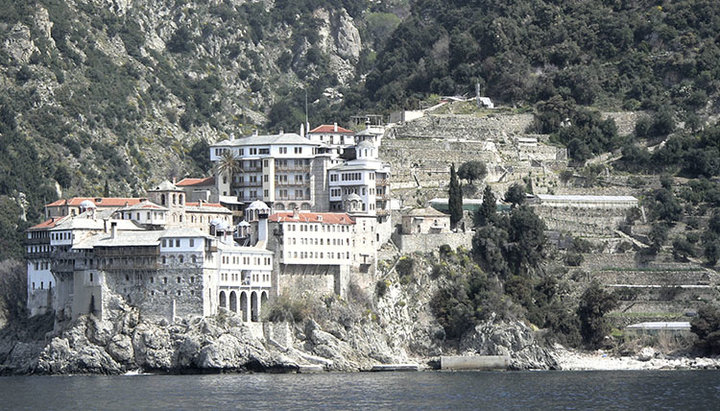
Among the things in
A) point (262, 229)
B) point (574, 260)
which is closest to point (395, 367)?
point (262, 229)

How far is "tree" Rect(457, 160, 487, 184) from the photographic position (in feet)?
460

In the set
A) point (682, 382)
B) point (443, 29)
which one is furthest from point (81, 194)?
point (682, 382)

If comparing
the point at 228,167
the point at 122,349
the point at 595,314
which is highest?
the point at 228,167

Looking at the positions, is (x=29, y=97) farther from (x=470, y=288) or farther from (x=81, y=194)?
(x=470, y=288)

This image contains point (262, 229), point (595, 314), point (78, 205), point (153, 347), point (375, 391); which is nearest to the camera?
point (375, 391)

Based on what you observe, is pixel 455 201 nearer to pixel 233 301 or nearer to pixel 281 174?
pixel 281 174

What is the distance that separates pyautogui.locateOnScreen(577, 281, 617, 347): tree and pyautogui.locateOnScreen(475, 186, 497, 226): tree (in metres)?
9.72

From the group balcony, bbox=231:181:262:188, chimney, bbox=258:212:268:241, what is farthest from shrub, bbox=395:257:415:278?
balcony, bbox=231:181:262:188

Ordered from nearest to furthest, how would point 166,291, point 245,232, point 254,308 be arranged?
point 166,291 < point 254,308 < point 245,232

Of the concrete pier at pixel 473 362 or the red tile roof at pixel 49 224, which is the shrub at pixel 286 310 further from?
the red tile roof at pixel 49 224

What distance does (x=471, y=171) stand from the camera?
140 m

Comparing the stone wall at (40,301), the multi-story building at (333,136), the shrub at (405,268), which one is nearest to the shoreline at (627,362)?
the shrub at (405,268)

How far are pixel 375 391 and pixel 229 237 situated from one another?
21.3 m

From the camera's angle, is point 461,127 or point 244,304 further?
point 461,127
